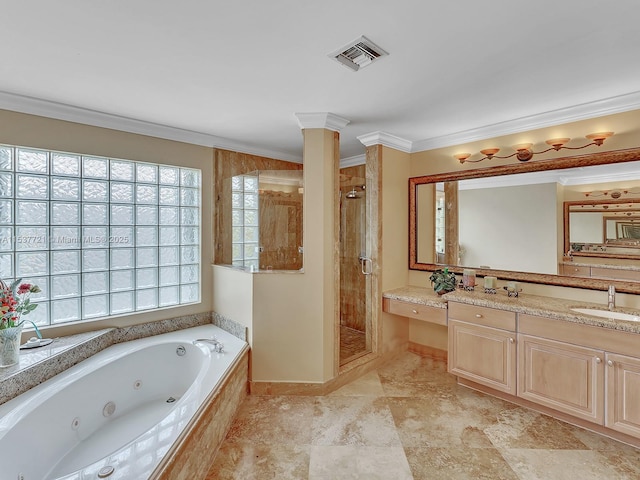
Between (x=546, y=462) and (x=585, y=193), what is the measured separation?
202 centimetres

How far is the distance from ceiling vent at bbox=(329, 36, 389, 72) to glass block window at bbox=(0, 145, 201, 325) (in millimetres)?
2081

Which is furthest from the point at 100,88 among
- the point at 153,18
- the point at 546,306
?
the point at 546,306

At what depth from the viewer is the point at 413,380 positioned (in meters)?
2.90

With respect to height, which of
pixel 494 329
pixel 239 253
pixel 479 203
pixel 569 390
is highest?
pixel 479 203

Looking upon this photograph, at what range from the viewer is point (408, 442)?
206 centimetres

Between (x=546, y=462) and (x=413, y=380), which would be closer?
(x=546, y=462)

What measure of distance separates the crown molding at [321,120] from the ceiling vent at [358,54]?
30.1 inches

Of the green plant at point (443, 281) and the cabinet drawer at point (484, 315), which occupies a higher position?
the green plant at point (443, 281)

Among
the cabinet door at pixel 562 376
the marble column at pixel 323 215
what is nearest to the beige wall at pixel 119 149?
the marble column at pixel 323 215

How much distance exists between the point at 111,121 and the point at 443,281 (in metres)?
3.34

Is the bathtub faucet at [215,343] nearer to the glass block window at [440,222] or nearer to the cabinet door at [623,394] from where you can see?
the glass block window at [440,222]

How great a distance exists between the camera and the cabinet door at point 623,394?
1859 millimetres

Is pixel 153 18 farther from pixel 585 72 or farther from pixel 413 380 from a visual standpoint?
pixel 413 380

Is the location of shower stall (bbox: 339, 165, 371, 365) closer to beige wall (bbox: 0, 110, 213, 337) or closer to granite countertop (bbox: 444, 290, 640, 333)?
granite countertop (bbox: 444, 290, 640, 333)
